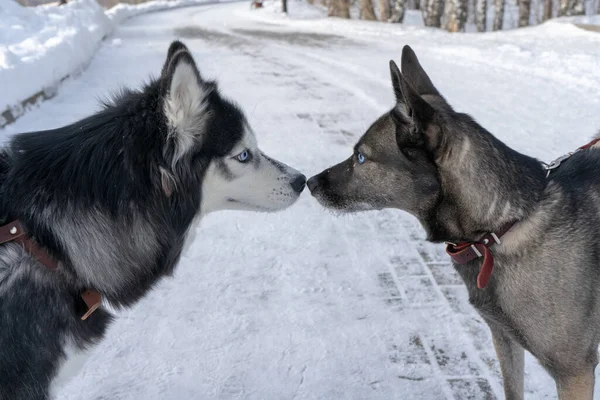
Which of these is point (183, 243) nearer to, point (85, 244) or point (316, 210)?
point (85, 244)

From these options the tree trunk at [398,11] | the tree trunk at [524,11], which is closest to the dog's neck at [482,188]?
the tree trunk at [524,11]

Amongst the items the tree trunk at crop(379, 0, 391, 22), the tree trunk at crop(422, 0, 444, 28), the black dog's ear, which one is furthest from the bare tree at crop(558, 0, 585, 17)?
the black dog's ear

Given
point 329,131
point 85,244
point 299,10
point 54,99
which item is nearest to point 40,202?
point 85,244

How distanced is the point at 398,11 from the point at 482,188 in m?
22.7

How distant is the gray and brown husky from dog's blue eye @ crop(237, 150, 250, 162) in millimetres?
741

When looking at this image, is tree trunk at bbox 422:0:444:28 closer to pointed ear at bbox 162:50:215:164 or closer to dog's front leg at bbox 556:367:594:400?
pointed ear at bbox 162:50:215:164

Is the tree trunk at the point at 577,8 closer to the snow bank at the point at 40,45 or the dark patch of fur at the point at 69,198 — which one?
the snow bank at the point at 40,45

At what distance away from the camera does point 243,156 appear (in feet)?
9.48

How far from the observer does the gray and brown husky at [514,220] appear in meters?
2.53

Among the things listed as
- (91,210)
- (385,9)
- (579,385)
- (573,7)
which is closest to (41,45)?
(91,210)

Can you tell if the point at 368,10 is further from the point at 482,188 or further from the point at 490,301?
the point at 490,301

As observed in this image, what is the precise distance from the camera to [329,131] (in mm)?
7766

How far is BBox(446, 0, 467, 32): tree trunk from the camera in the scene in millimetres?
19672

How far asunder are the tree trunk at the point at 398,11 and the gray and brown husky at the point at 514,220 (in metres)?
22.3
